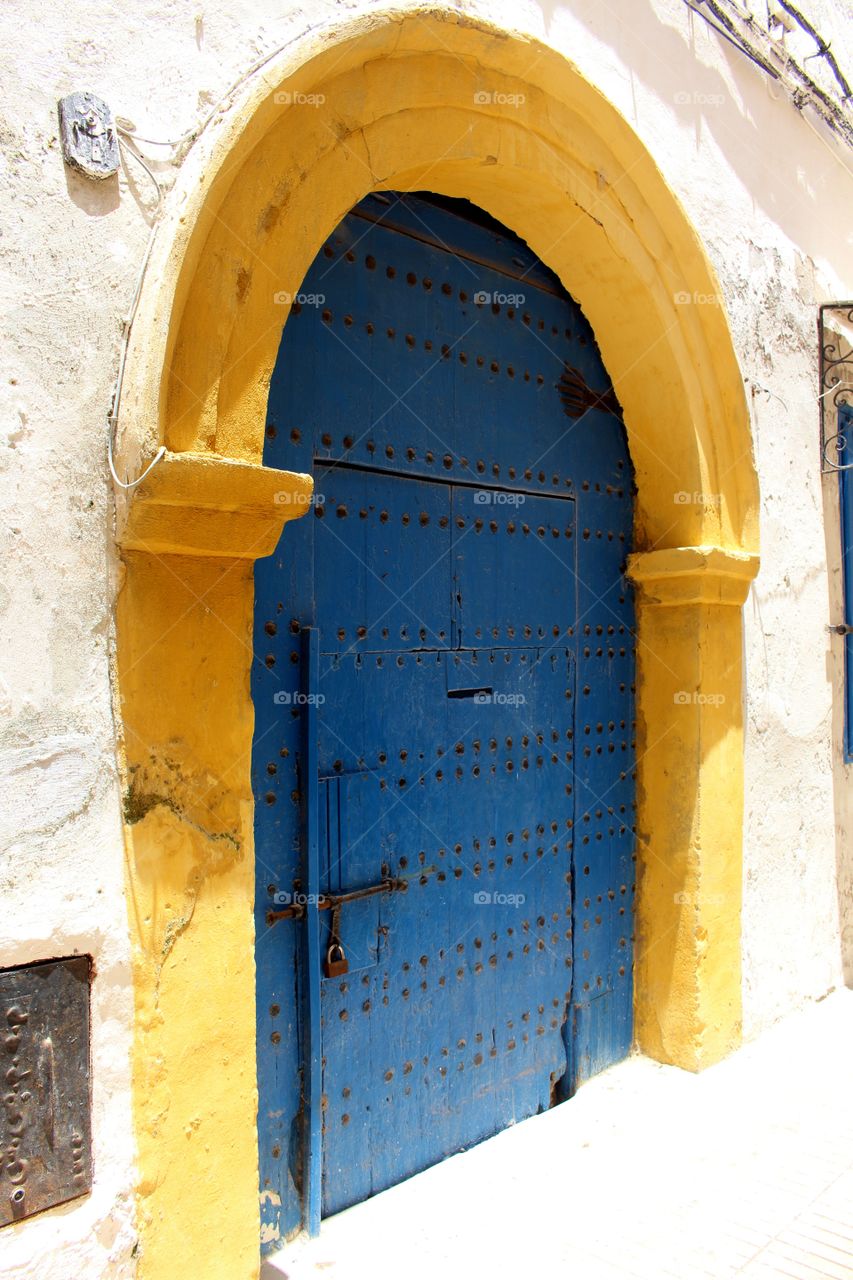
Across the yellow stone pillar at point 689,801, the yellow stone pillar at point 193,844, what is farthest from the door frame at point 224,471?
the yellow stone pillar at point 689,801

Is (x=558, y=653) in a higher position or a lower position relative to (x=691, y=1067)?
higher

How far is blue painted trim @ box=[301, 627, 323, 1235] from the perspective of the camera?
2324 millimetres

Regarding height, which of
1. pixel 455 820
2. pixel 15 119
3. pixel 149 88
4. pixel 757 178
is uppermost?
pixel 757 178

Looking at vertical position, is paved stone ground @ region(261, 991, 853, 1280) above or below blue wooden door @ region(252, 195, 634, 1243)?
below

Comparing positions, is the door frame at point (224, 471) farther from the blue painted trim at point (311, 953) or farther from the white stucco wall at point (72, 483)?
the blue painted trim at point (311, 953)

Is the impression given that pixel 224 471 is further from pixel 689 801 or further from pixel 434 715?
pixel 689 801

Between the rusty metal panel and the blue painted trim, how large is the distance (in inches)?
27.8

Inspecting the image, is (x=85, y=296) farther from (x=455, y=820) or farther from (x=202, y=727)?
(x=455, y=820)

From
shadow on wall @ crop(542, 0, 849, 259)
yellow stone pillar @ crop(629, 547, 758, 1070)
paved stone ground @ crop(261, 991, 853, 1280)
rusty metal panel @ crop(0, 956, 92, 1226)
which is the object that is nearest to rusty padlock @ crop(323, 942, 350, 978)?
paved stone ground @ crop(261, 991, 853, 1280)

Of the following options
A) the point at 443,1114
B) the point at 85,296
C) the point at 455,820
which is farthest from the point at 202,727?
the point at 443,1114

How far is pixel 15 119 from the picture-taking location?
1.66 meters

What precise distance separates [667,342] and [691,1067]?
8.40ft

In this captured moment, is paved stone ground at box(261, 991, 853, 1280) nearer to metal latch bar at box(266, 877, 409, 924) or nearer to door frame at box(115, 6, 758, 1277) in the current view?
door frame at box(115, 6, 758, 1277)

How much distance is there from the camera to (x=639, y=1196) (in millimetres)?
2609
